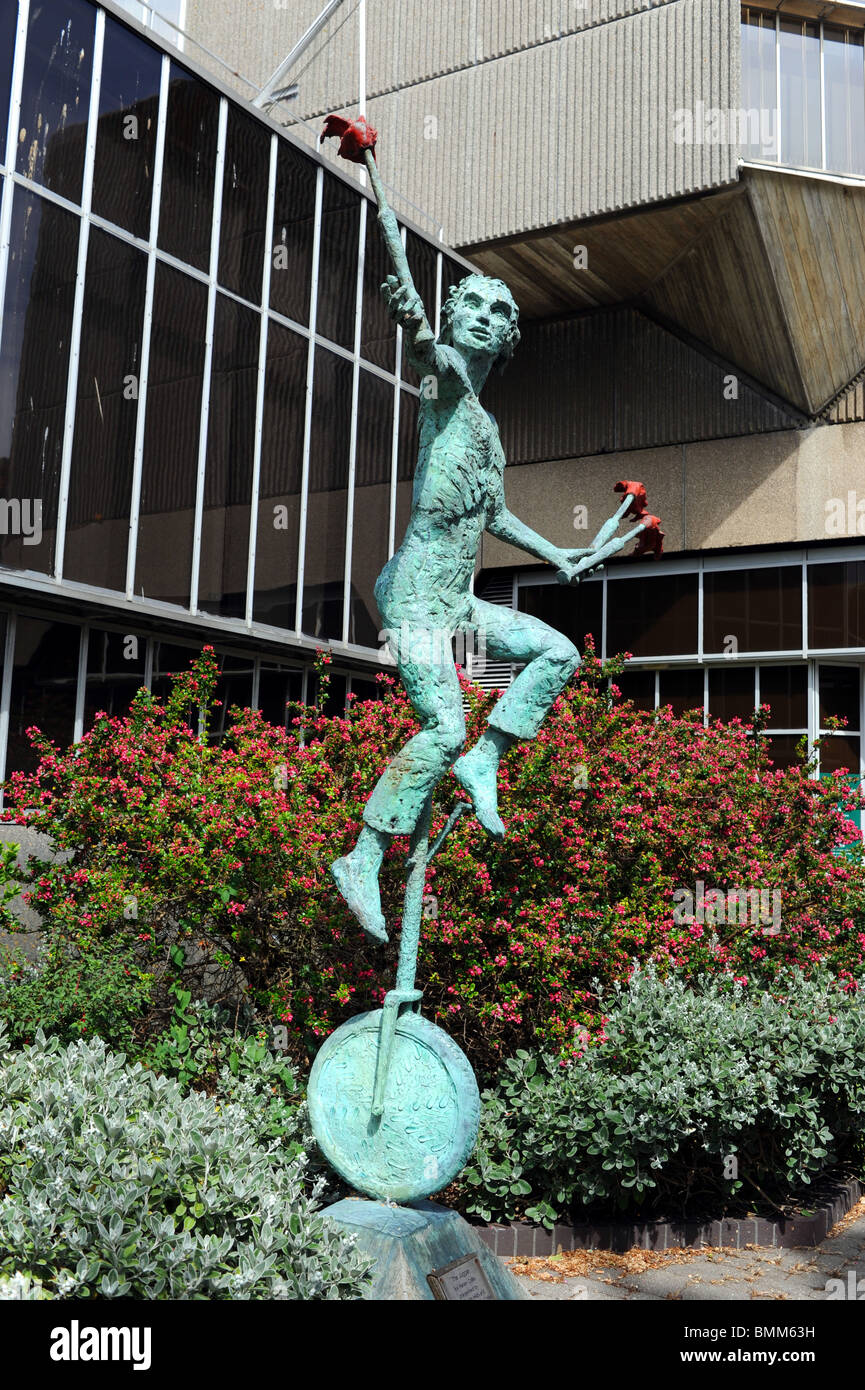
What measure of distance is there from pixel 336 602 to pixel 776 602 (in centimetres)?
674

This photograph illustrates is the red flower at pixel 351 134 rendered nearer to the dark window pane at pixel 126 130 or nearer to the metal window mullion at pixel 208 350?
the dark window pane at pixel 126 130

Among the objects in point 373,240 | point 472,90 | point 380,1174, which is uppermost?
point 472,90

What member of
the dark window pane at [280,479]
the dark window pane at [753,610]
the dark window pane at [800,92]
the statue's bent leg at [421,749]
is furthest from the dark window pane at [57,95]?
the dark window pane at [753,610]

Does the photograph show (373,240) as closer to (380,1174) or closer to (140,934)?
(140,934)

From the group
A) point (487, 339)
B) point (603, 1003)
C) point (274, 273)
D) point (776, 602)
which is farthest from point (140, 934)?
point (776, 602)

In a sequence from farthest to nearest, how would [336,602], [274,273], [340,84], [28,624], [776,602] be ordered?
[340,84]
[776,602]
[336,602]
[274,273]
[28,624]

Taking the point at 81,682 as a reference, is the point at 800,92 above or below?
above

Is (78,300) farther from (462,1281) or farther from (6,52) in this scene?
(462,1281)

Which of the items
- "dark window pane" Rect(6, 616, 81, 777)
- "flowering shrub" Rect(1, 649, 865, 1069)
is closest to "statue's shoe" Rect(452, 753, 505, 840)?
"flowering shrub" Rect(1, 649, 865, 1069)

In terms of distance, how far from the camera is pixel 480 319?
13.1 ft

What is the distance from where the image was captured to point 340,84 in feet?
57.4

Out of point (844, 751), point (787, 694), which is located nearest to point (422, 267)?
point (787, 694)

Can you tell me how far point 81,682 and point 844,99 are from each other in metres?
Result: 12.0

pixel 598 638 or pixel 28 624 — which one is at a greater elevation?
pixel 598 638
